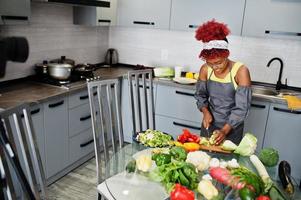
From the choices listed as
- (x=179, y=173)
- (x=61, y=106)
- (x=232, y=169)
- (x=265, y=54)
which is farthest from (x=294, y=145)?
(x=61, y=106)

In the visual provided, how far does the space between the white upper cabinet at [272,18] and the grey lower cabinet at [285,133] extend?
0.73 m

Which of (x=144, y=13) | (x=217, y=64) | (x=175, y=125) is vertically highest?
(x=144, y=13)

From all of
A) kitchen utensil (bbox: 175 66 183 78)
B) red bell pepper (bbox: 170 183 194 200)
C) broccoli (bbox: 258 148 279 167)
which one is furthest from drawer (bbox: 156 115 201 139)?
red bell pepper (bbox: 170 183 194 200)

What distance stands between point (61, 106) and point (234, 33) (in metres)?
1.86

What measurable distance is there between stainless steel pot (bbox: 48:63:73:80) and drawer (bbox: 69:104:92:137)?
1.12 feet

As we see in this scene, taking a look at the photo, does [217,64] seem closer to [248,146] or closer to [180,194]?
[248,146]

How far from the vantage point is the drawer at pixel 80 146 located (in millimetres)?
2992

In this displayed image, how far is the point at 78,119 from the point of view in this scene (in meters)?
3.02

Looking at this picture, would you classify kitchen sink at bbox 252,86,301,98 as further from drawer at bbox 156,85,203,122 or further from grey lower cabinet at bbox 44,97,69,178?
grey lower cabinet at bbox 44,97,69,178

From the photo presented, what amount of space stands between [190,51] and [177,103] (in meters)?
0.75

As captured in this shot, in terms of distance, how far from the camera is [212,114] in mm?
2436

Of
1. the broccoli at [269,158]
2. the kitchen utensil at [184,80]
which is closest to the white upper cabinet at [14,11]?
the kitchen utensil at [184,80]

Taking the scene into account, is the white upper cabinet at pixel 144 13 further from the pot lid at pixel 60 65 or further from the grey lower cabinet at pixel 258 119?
the grey lower cabinet at pixel 258 119

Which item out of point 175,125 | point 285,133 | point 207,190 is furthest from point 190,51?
point 207,190
